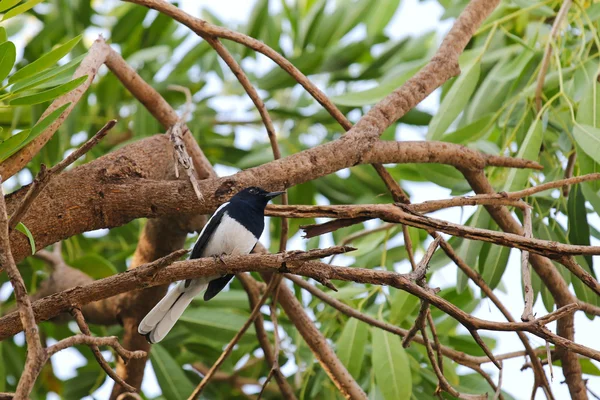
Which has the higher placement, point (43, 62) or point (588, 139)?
point (588, 139)

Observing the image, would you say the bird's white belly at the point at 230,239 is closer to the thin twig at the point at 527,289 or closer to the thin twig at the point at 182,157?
the thin twig at the point at 182,157

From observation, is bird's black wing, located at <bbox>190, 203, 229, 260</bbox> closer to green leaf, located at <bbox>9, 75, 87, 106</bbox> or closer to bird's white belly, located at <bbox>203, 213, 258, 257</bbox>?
bird's white belly, located at <bbox>203, 213, 258, 257</bbox>

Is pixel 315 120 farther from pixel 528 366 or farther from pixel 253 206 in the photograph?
pixel 528 366

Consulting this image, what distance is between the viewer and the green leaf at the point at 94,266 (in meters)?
3.76

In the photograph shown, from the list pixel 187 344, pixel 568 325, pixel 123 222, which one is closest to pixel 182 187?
pixel 123 222

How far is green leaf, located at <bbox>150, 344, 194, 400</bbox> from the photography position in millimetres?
3699

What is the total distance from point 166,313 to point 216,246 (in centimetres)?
37

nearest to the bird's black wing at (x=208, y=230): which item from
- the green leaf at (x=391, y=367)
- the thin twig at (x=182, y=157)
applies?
the thin twig at (x=182, y=157)

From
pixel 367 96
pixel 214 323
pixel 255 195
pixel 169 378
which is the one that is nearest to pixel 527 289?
pixel 255 195

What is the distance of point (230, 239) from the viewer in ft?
10.6

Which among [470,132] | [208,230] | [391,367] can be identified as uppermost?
[470,132]

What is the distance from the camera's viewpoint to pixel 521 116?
3492mm

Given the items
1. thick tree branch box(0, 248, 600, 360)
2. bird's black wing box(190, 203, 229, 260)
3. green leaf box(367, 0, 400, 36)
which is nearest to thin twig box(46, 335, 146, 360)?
thick tree branch box(0, 248, 600, 360)

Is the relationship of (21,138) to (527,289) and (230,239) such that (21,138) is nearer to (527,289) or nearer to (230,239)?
(230,239)
